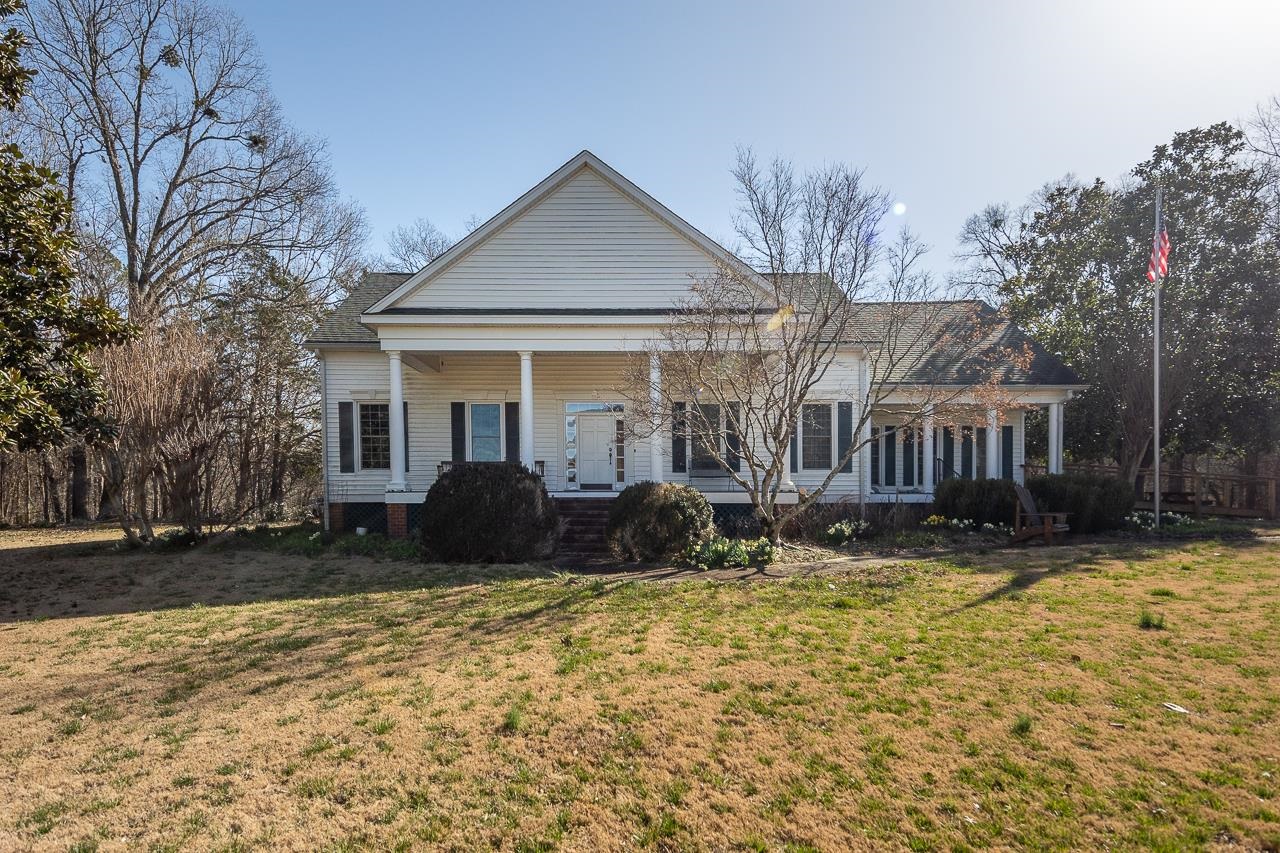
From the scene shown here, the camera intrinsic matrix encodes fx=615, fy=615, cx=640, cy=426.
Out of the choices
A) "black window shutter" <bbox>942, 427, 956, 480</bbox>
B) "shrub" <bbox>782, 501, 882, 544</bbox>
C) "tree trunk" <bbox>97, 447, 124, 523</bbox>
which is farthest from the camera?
"black window shutter" <bbox>942, 427, 956, 480</bbox>

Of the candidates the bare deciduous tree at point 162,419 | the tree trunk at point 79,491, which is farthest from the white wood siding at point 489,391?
the tree trunk at point 79,491

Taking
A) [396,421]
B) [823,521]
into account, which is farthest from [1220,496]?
[396,421]

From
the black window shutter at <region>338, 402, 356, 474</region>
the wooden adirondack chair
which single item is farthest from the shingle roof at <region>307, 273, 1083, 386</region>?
the wooden adirondack chair

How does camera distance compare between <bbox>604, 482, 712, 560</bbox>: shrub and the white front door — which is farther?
the white front door

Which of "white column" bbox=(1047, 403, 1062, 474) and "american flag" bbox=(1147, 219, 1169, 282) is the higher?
"american flag" bbox=(1147, 219, 1169, 282)

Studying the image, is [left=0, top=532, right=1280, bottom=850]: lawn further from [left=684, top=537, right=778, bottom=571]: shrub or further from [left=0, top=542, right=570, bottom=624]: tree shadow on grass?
[left=684, top=537, right=778, bottom=571]: shrub

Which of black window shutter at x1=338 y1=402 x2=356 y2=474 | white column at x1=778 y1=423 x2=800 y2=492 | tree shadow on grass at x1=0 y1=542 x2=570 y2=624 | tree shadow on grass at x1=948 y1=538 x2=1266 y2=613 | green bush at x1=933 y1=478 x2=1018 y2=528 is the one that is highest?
black window shutter at x1=338 y1=402 x2=356 y2=474

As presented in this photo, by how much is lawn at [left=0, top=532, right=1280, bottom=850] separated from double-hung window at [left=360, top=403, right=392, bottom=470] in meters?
7.67

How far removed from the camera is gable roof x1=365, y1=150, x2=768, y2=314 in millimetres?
13961

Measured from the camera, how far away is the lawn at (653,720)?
3.45m

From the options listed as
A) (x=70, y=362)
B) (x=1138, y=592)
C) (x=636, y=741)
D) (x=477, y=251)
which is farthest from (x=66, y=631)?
(x=1138, y=592)

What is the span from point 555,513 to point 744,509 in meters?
4.64

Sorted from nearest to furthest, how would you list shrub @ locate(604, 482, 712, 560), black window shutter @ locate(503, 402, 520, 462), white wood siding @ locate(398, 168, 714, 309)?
shrub @ locate(604, 482, 712, 560), white wood siding @ locate(398, 168, 714, 309), black window shutter @ locate(503, 402, 520, 462)

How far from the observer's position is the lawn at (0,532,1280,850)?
3.45 metres
